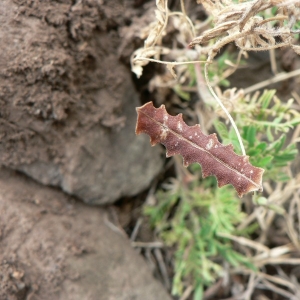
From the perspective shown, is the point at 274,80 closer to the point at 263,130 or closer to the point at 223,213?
the point at 263,130

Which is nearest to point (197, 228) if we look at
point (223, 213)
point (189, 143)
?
point (223, 213)

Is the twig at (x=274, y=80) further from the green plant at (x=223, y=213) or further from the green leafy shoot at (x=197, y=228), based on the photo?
the green leafy shoot at (x=197, y=228)

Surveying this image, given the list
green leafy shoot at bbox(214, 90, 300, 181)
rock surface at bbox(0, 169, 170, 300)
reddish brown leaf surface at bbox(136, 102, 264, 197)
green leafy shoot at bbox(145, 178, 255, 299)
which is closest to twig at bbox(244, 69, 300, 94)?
green leafy shoot at bbox(214, 90, 300, 181)

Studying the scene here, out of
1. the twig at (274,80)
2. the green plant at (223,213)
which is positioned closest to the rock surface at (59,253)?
the green plant at (223,213)

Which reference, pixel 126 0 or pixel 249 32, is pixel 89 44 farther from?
pixel 249 32

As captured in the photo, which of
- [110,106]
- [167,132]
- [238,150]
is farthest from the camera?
[110,106]

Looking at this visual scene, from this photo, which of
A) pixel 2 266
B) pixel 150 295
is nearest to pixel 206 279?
pixel 150 295
